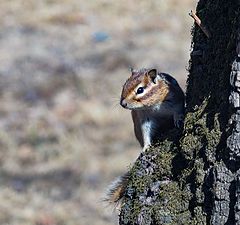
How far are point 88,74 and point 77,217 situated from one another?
3.56 metres

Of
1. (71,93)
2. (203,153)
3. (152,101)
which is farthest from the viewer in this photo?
(71,93)

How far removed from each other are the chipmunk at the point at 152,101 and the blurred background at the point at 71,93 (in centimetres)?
177

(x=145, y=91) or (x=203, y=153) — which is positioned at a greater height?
(x=145, y=91)

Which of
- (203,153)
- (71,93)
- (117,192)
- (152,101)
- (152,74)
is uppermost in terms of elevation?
(71,93)

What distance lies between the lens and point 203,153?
285 cm

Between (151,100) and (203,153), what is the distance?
98cm

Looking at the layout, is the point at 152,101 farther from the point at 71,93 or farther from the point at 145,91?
the point at 71,93

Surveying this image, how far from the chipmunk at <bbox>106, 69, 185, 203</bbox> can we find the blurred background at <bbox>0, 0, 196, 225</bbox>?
177cm

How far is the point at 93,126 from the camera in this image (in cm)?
822

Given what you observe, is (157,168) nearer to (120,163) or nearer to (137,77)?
(137,77)

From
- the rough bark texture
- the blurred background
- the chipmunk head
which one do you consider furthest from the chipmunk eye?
the blurred background

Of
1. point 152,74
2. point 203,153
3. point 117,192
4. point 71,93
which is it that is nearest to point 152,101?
point 152,74

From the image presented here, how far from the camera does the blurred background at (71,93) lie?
670cm

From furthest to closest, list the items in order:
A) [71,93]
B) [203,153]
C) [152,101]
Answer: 1. [71,93]
2. [152,101]
3. [203,153]
